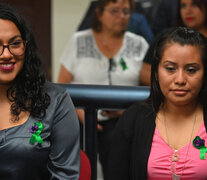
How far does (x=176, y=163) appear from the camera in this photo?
1.30 metres

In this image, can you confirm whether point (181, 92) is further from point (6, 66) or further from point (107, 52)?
point (107, 52)

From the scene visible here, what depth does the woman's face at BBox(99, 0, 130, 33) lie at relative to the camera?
7.59 ft

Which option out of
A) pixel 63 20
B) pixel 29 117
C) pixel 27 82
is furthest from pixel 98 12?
pixel 63 20

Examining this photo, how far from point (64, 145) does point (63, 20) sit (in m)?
2.87

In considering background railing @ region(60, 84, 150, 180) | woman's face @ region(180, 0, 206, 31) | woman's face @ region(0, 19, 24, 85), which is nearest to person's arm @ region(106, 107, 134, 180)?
background railing @ region(60, 84, 150, 180)

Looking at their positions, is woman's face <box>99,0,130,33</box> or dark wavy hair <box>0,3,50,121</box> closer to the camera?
dark wavy hair <box>0,3,50,121</box>

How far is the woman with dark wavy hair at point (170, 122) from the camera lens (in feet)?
4.25

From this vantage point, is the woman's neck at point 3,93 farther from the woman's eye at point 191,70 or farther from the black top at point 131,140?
the woman's eye at point 191,70

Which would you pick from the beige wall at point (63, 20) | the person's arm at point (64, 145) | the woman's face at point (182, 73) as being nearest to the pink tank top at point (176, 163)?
the woman's face at point (182, 73)

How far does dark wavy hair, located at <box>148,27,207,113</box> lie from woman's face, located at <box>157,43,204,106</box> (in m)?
0.02

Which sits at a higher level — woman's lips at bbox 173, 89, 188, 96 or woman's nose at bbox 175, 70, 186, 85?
woman's nose at bbox 175, 70, 186, 85

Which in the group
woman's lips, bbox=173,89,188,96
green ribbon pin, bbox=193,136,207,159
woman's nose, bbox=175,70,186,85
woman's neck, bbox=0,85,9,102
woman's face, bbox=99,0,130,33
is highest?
woman's face, bbox=99,0,130,33

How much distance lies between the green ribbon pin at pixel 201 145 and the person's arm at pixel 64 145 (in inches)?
15.8

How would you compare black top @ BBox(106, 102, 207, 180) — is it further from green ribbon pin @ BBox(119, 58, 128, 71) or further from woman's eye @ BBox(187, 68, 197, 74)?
green ribbon pin @ BBox(119, 58, 128, 71)
